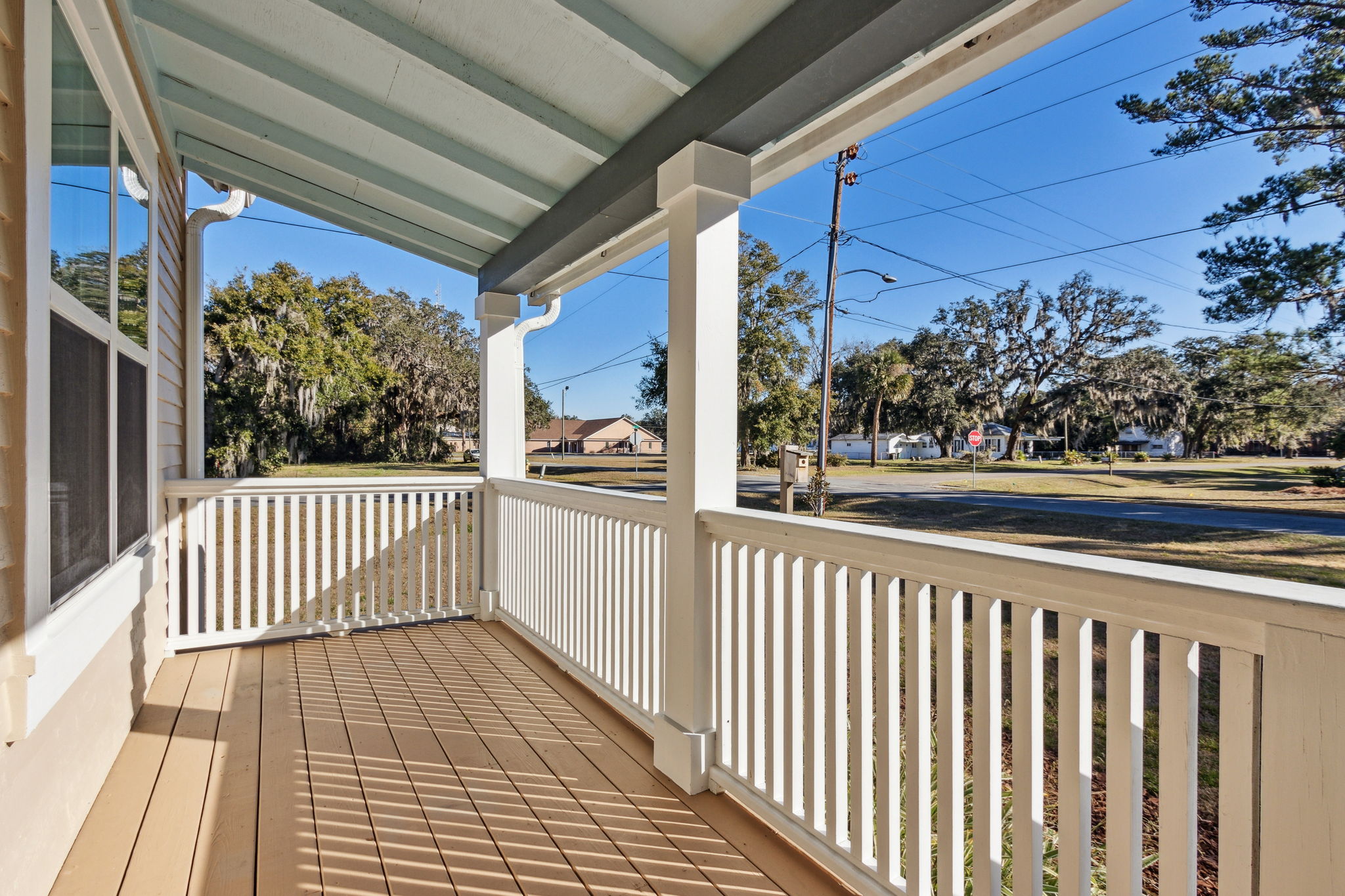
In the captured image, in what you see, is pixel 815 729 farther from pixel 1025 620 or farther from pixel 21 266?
pixel 21 266

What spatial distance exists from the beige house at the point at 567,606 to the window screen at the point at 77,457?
0.02 meters

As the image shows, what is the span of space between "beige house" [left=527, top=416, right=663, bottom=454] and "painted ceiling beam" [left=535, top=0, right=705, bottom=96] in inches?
83.4

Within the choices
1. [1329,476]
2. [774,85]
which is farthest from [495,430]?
[1329,476]

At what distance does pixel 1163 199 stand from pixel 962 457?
0.84m

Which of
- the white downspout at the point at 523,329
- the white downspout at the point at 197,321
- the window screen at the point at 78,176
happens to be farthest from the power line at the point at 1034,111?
the white downspout at the point at 197,321

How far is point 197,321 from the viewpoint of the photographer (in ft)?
12.2

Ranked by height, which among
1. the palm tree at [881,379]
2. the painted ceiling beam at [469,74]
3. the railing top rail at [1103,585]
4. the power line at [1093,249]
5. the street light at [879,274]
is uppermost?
the painted ceiling beam at [469,74]

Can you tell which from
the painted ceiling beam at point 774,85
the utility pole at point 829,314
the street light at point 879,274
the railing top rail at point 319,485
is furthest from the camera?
the railing top rail at point 319,485

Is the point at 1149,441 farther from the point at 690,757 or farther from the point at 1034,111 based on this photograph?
the point at 690,757

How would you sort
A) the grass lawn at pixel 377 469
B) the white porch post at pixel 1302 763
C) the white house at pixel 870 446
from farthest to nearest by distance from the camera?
1. the grass lawn at pixel 377 469
2. the white house at pixel 870 446
3. the white porch post at pixel 1302 763

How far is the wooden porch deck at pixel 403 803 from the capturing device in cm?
175

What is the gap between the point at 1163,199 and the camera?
1.54 m

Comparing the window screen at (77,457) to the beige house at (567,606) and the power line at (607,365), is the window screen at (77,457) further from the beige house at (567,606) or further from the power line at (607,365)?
the power line at (607,365)

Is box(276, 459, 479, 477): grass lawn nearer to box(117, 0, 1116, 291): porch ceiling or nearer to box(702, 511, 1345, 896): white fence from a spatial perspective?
box(117, 0, 1116, 291): porch ceiling
